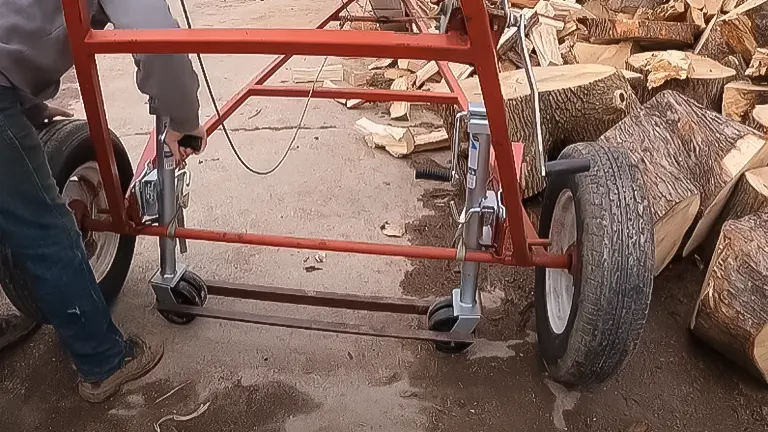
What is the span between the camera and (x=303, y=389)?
2318 mm

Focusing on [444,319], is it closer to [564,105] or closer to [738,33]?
[564,105]

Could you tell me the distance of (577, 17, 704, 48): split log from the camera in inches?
150

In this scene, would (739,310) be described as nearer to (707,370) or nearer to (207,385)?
(707,370)

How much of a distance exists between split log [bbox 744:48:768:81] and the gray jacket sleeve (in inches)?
101

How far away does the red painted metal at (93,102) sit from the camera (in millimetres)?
1606

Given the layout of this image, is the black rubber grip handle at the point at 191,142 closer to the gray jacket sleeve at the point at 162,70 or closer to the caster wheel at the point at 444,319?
the gray jacket sleeve at the point at 162,70

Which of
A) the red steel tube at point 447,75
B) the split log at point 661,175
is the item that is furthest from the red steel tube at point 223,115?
the split log at point 661,175

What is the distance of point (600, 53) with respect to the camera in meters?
3.88

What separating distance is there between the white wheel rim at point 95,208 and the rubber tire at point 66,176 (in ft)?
0.10

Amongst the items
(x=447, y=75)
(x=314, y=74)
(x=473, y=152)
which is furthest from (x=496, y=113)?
(x=314, y=74)

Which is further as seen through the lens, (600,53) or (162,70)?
(600,53)

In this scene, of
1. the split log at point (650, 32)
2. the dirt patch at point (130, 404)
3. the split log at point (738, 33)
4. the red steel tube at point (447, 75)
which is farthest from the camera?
the split log at point (650, 32)

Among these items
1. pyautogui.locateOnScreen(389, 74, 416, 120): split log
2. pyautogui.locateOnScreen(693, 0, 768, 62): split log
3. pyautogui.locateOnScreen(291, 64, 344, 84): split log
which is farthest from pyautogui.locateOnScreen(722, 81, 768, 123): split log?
pyautogui.locateOnScreen(291, 64, 344, 84): split log

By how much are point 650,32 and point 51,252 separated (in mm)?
3108
